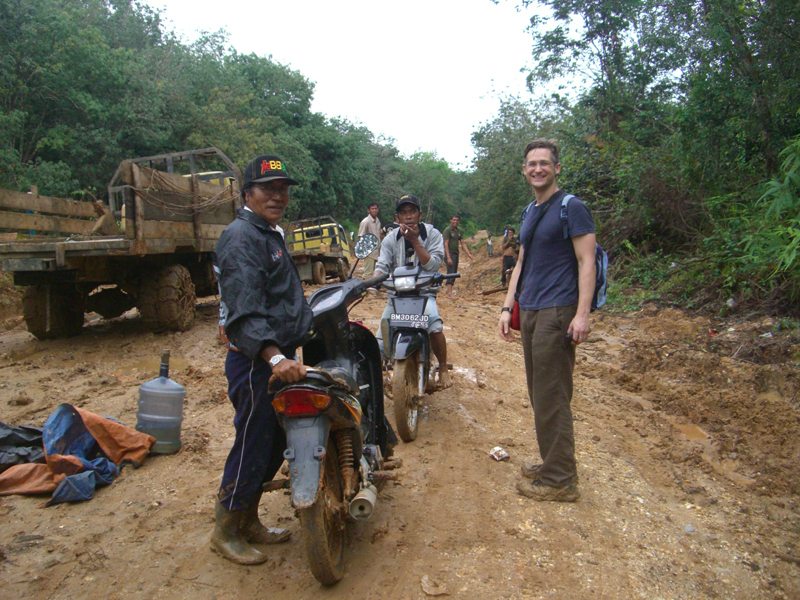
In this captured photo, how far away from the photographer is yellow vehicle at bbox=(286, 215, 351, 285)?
48.6 ft

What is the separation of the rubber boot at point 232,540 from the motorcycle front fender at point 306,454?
1.74 ft

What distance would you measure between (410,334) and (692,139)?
7.28 metres

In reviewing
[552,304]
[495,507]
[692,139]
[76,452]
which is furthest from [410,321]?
[692,139]

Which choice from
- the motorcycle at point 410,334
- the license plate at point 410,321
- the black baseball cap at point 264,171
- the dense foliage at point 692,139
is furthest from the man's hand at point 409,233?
the dense foliage at point 692,139

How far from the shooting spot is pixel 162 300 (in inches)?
310

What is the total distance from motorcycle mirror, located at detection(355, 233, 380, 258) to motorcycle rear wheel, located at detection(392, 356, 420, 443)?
3.08ft

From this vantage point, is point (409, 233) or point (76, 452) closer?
point (76, 452)

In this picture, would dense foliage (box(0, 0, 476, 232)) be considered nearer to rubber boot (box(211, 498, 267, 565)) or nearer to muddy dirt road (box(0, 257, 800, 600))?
muddy dirt road (box(0, 257, 800, 600))

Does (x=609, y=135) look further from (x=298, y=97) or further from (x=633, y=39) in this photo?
(x=298, y=97)

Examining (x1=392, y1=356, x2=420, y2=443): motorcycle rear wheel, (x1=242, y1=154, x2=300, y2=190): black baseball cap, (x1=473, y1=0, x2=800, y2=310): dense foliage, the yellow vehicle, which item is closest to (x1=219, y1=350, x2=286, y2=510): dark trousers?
(x1=242, y1=154, x2=300, y2=190): black baseball cap

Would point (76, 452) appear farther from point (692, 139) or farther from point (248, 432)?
point (692, 139)

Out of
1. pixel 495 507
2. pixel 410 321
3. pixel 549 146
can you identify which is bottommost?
pixel 495 507

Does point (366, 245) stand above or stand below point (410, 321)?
above

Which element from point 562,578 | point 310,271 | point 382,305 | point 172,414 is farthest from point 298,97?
point 562,578
